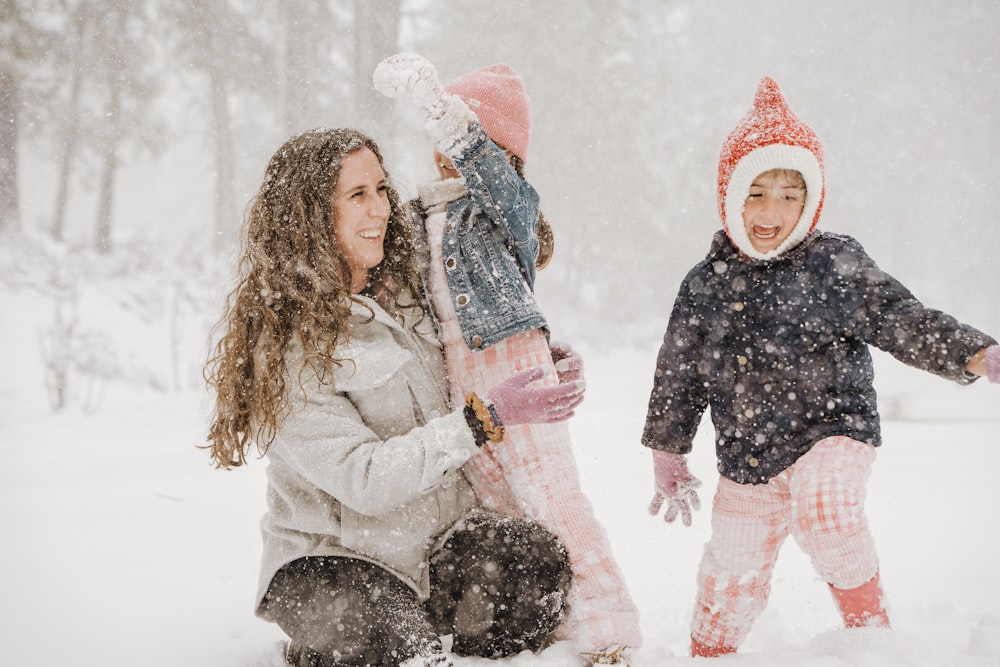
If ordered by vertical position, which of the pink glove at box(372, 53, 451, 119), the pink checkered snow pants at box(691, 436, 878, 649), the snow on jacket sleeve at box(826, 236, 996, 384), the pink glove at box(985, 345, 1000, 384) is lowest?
the pink checkered snow pants at box(691, 436, 878, 649)

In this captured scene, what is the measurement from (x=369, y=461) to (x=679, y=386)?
1.22 metres

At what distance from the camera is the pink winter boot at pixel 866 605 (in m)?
2.27

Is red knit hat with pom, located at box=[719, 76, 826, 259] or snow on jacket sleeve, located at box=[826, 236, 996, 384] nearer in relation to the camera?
snow on jacket sleeve, located at box=[826, 236, 996, 384]

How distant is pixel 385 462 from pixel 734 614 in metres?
1.33

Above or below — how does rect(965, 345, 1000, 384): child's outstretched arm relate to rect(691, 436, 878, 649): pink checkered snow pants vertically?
above

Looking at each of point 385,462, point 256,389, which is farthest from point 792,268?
point 256,389

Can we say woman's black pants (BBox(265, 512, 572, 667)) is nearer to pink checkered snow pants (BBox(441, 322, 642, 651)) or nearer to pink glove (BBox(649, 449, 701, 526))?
pink checkered snow pants (BBox(441, 322, 642, 651))

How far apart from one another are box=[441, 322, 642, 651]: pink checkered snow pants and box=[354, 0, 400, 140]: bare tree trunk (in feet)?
26.3

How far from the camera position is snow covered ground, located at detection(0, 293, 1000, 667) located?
2539mm

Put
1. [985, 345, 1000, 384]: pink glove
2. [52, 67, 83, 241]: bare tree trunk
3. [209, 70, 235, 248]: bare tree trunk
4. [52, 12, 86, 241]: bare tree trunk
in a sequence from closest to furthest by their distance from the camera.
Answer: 1. [985, 345, 1000, 384]: pink glove
2. [52, 12, 86, 241]: bare tree trunk
3. [52, 67, 83, 241]: bare tree trunk
4. [209, 70, 235, 248]: bare tree trunk

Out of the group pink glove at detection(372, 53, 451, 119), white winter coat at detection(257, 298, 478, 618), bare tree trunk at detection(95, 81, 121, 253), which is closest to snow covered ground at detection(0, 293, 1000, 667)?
white winter coat at detection(257, 298, 478, 618)

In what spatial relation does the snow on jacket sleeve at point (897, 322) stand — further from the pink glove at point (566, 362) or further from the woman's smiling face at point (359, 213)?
the woman's smiling face at point (359, 213)

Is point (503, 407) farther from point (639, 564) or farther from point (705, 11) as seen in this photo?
point (705, 11)

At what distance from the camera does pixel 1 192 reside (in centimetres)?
1380
